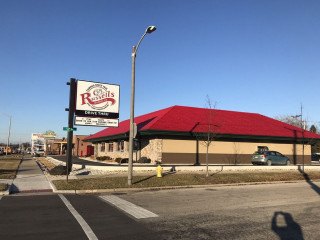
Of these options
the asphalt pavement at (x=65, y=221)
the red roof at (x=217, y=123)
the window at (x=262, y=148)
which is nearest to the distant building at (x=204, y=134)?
the red roof at (x=217, y=123)

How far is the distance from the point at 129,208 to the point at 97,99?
1428 centimetres

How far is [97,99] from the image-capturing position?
22344 mm

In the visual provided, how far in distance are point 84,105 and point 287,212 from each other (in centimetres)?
1664

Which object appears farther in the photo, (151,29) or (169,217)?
(151,29)

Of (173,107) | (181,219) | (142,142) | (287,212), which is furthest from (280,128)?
(181,219)

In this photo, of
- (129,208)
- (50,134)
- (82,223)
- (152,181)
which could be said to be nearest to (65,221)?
(82,223)

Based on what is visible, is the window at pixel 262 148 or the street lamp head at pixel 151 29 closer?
the street lamp head at pixel 151 29

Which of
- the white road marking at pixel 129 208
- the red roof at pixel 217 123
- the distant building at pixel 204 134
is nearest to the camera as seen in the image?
the white road marking at pixel 129 208

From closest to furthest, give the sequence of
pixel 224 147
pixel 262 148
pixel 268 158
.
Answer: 1. pixel 268 158
2. pixel 224 147
3. pixel 262 148

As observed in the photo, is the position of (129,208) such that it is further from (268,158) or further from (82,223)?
(268,158)

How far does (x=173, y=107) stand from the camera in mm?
31875

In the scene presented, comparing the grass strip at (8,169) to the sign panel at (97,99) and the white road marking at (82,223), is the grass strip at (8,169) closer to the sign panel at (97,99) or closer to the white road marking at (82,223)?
the sign panel at (97,99)

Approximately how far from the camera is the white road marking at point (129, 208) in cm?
833

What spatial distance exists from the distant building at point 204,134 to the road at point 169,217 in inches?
535
